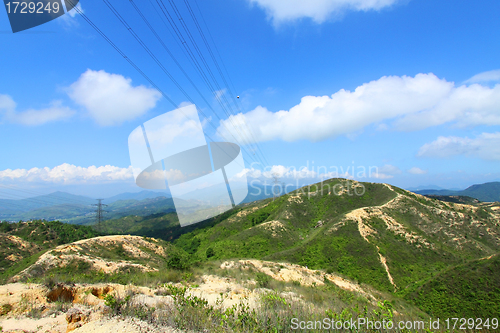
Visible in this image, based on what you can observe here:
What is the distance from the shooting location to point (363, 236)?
40.3 meters

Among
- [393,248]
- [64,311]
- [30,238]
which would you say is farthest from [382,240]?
[30,238]

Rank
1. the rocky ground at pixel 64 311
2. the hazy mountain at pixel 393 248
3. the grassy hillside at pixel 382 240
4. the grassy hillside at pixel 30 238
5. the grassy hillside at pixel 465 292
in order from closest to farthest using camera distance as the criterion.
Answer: the rocky ground at pixel 64 311 < the grassy hillside at pixel 465 292 < the hazy mountain at pixel 393 248 < the grassy hillside at pixel 30 238 < the grassy hillside at pixel 382 240

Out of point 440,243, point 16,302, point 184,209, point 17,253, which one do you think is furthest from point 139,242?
point 440,243

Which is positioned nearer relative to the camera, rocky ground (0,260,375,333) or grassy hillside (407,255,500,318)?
rocky ground (0,260,375,333)

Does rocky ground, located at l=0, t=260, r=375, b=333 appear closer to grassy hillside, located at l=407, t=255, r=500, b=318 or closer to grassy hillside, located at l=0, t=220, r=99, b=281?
grassy hillside, located at l=407, t=255, r=500, b=318

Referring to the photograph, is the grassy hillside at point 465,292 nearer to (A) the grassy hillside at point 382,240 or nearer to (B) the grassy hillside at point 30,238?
(A) the grassy hillside at point 382,240

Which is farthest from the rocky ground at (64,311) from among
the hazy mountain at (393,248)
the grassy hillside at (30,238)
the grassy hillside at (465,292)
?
the grassy hillside at (30,238)

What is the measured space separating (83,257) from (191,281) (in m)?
17.8

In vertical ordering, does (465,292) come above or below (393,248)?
below

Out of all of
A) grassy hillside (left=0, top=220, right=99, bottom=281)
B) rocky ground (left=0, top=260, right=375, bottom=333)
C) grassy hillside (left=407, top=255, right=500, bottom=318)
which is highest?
rocky ground (left=0, top=260, right=375, bottom=333)

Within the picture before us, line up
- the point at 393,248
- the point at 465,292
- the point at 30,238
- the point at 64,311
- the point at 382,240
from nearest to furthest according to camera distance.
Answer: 1. the point at 64,311
2. the point at 465,292
3. the point at 393,248
4. the point at 382,240
5. the point at 30,238

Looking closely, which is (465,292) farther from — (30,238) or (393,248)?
(30,238)

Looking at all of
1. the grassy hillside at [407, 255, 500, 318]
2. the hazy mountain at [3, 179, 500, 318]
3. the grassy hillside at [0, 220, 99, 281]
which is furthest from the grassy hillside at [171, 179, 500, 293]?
the grassy hillside at [0, 220, 99, 281]

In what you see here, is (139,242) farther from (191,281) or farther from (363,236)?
(363,236)
